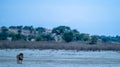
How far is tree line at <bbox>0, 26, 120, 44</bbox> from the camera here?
4578 inches

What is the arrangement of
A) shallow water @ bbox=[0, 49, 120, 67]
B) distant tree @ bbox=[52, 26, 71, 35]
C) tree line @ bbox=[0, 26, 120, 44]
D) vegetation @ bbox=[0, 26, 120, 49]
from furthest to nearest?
distant tree @ bbox=[52, 26, 71, 35], tree line @ bbox=[0, 26, 120, 44], vegetation @ bbox=[0, 26, 120, 49], shallow water @ bbox=[0, 49, 120, 67]

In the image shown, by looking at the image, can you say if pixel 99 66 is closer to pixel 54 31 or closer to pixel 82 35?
pixel 82 35

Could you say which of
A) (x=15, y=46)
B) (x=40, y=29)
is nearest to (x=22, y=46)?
(x=15, y=46)

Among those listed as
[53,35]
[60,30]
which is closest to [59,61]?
[53,35]

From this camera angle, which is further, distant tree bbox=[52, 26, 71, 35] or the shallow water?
distant tree bbox=[52, 26, 71, 35]

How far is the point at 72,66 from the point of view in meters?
35.4

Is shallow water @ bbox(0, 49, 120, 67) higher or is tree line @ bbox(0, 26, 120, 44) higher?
tree line @ bbox(0, 26, 120, 44)

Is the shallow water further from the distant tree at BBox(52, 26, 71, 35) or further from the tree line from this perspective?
the distant tree at BBox(52, 26, 71, 35)

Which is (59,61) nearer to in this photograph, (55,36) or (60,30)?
(55,36)

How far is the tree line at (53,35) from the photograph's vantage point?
116 m

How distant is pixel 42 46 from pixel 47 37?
168 feet

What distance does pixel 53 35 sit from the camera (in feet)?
482

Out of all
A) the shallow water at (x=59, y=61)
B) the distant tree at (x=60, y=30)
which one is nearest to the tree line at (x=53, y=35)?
the distant tree at (x=60, y=30)

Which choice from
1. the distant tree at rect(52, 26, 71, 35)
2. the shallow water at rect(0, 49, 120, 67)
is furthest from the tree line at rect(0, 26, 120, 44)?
the shallow water at rect(0, 49, 120, 67)
